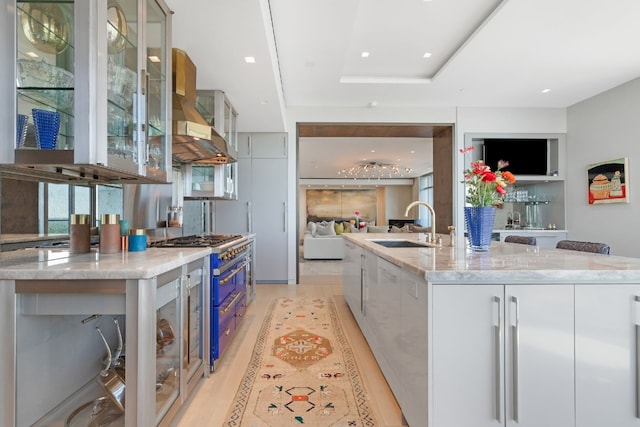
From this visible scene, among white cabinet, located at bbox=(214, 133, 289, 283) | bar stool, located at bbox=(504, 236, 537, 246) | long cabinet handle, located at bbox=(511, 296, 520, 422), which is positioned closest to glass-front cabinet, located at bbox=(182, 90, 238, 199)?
white cabinet, located at bbox=(214, 133, 289, 283)

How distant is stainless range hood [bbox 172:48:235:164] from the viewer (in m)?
2.44

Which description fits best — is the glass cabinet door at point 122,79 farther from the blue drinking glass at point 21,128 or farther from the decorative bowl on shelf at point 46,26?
the blue drinking glass at point 21,128

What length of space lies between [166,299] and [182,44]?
2085mm

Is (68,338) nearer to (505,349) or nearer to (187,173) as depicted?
(505,349)

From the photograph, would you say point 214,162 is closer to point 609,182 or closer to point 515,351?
point 515,351

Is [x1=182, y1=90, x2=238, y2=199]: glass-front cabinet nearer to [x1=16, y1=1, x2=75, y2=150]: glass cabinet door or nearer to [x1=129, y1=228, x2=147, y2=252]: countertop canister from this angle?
[x1=129, y1=228, x2=147, y2=252]: countertop canister

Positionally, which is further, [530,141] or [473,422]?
[530,141]

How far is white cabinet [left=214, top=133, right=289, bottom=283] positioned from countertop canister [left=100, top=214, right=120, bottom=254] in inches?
137

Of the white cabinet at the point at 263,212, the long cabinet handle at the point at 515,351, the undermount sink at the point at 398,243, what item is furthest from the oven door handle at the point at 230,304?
the white cabinet at the point at 263,212

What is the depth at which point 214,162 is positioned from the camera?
3760 millimetres

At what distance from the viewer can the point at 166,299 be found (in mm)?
1569

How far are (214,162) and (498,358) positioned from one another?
3.28m

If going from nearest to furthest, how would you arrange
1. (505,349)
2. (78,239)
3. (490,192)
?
1. (505,349)
2. (78,239)
3. (490,192)

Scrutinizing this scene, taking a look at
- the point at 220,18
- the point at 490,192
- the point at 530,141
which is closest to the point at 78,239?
the point at 220,18
